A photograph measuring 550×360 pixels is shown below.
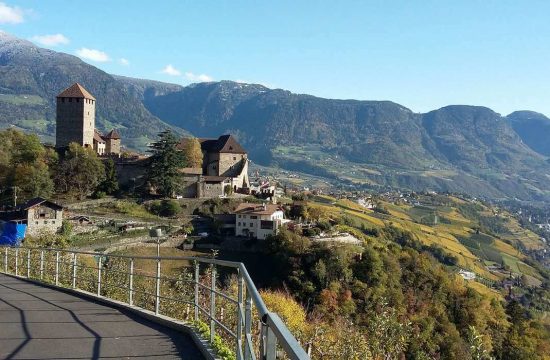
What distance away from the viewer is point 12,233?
40.6 meters

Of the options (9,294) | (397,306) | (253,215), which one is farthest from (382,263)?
(9,294)

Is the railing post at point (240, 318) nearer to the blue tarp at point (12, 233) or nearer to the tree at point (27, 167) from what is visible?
the blue tarp at point (12, 233)

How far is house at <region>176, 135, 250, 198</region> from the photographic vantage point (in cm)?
5919

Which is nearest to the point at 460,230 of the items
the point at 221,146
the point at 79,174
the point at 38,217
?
the point at 221,146

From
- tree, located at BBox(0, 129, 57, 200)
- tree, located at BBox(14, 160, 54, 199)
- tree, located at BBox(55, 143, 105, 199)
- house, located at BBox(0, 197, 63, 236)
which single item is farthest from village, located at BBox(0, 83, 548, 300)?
tree, located at BBox(0, 129, 57, 200)

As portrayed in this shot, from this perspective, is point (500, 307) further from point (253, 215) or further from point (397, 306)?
point (253, 215)

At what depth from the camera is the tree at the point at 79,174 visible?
51.8 meters

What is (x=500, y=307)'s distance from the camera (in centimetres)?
6322

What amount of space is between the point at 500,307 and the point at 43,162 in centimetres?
5172

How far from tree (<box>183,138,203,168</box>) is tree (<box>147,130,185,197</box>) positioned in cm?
551

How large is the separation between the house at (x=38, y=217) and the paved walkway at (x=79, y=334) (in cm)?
3551

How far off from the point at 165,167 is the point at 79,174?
8330 mm

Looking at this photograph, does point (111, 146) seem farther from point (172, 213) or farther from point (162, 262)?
point (162, 262)

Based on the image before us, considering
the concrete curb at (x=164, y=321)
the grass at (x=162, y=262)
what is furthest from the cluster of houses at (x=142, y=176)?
the concrete curb at (x=164, y=321)
